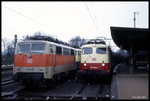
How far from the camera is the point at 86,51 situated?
19.3 meters

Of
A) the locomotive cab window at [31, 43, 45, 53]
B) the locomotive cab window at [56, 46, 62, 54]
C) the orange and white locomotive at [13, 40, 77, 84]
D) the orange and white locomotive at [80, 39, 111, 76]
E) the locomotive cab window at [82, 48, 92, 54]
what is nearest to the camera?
the orange and white locomotive at [13, 40, 77, 84]

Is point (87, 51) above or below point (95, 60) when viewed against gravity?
above

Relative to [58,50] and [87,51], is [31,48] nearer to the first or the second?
[58,50]

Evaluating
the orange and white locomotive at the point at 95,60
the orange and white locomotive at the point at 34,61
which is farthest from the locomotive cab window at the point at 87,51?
the orange and white locomotive at the point at 34,61

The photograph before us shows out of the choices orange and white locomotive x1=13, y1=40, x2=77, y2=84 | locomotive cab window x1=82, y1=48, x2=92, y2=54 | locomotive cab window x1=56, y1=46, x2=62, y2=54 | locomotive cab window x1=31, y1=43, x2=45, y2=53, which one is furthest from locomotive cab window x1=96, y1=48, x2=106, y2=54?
locomotive cab window x1=31, y1=43, x2=45, y2=53

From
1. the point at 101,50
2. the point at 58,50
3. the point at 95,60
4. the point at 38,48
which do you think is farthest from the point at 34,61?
the point at 101,50

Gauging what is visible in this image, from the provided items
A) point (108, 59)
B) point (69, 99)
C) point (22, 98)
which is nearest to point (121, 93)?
point (69, 99)

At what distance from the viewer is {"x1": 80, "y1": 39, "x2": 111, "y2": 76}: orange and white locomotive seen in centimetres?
1823

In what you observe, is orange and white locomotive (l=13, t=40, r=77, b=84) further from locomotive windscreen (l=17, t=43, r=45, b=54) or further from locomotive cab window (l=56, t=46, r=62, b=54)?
locomotive cab window (l=56, t=46, r=62, b=54)

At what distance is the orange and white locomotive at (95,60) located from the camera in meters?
18.2

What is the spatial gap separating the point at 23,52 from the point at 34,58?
2.91ft

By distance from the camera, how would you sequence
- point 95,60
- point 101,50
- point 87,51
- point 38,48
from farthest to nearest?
point 87,51 → point 101,50 → point 95,60 → point 38,48

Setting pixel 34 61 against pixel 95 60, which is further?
pixel 95 60

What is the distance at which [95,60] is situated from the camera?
18.7 metres
